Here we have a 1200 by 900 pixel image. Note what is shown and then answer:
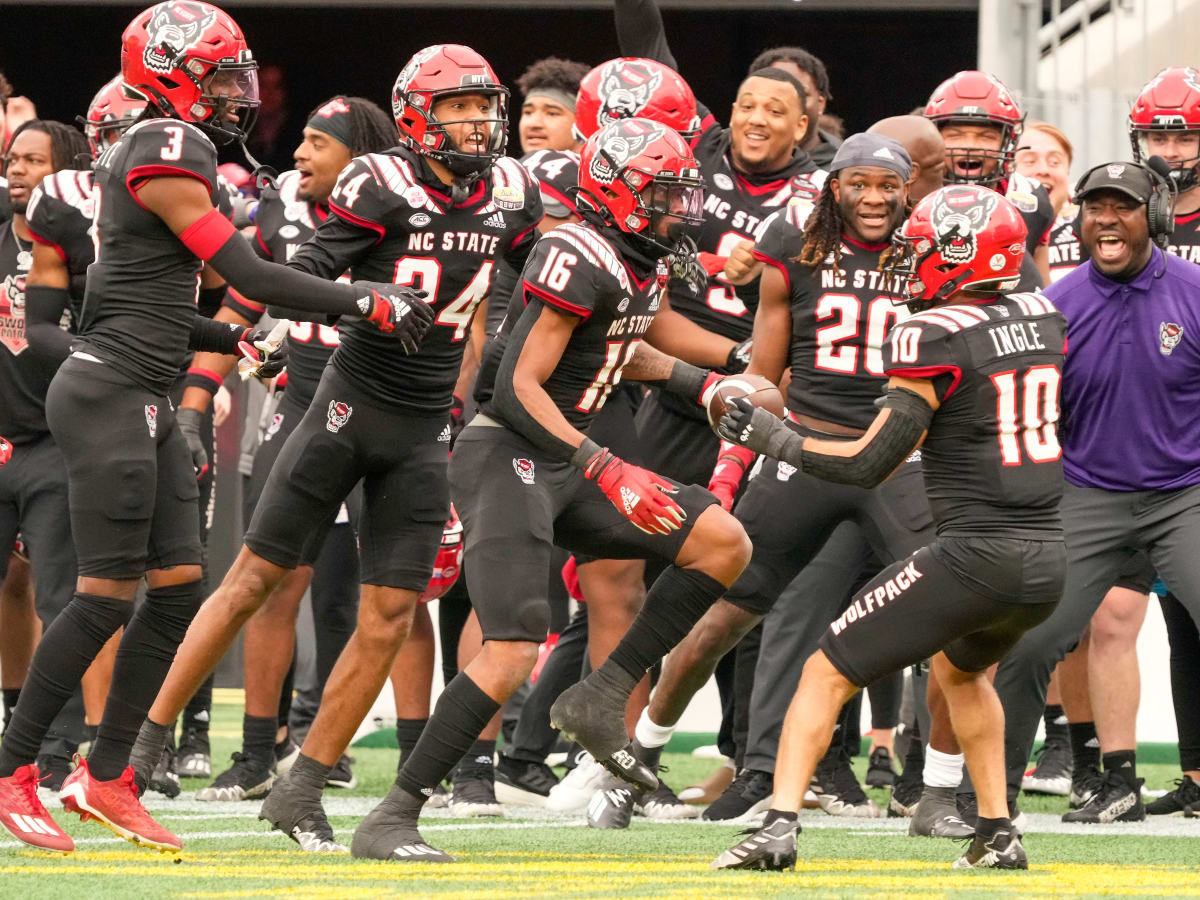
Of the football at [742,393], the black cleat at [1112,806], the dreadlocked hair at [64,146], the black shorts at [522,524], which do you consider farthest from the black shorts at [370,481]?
the black cleat at [1112,806]

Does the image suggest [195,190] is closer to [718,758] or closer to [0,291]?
[0,291]

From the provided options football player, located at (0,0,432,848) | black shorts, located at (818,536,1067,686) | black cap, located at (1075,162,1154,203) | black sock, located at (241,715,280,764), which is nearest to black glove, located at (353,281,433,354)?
football player, located at (0,0,432,848)

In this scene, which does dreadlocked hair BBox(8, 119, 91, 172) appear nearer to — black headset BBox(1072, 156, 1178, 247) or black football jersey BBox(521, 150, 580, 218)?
black football jersey BBox(521, 150, 580, 218)

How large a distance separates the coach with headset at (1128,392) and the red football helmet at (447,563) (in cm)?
201

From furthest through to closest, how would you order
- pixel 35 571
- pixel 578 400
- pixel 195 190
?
1. pixel 35 571
2. pixel 578 400
3. pixel 195 190

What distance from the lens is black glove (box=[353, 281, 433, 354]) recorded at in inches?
186

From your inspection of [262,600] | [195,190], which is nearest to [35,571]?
[262,600]

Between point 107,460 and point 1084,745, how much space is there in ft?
11.8

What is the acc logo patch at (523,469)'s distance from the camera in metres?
5.09

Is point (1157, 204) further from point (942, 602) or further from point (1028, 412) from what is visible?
point (942, 602)

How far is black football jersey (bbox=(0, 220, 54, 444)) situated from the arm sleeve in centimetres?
330

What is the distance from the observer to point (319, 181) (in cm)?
680

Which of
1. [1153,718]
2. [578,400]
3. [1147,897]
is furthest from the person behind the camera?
[1153,718]

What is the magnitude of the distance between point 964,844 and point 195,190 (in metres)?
2.69
